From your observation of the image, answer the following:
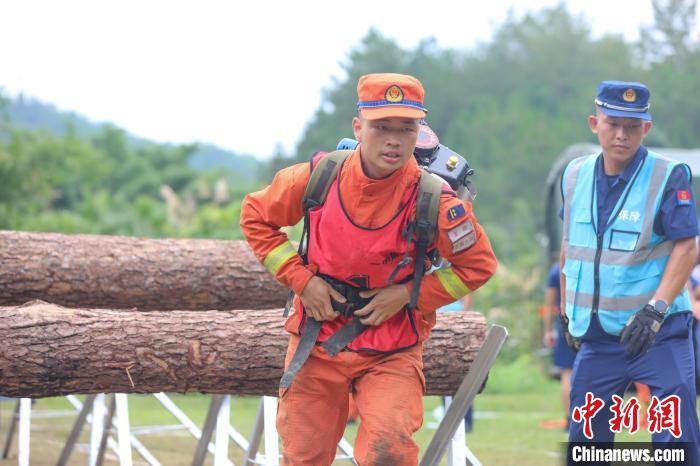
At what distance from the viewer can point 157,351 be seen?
598 centimetres

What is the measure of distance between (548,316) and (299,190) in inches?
277

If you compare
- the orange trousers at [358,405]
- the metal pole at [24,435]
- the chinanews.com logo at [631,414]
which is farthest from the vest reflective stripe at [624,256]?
the metal pole at [24,435]

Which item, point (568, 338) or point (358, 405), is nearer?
point (358, 405)

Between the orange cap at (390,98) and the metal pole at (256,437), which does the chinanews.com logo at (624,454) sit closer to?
the orange cap at (390,98)

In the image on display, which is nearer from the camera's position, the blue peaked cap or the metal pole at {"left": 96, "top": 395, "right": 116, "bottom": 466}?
the blue peaked cap

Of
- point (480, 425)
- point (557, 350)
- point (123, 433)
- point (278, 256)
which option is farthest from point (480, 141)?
point (278, 256)

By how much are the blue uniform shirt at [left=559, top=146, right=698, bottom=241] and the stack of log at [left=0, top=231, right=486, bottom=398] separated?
3.36ft

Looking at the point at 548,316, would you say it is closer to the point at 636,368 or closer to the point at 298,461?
the point at 636,368

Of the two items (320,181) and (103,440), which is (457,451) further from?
(103,440)

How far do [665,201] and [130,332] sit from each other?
2.76m

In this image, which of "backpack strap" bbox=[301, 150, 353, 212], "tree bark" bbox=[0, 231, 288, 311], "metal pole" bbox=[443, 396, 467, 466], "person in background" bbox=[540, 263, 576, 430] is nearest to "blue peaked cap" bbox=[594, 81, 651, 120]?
"backpack strap" bbox=[301, 150, 353, 212]

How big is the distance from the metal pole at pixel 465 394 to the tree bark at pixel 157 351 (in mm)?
349

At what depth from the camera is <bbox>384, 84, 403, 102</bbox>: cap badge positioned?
4.82 metres

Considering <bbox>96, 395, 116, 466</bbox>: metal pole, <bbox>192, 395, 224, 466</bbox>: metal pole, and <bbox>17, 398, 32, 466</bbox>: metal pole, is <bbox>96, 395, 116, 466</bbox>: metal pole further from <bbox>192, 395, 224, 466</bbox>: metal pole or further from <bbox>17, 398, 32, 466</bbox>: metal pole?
<bbox>192, 395, 224, 466</bbox>: metal pole
